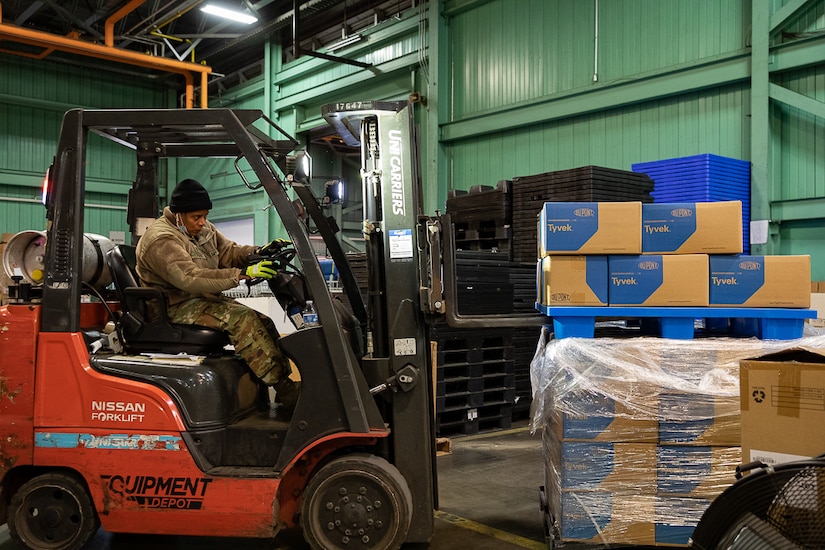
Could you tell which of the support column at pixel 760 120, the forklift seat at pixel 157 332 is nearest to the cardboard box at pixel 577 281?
the forklift seat at pixel 157 332

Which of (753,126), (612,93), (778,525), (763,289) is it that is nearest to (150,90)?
(612,93)

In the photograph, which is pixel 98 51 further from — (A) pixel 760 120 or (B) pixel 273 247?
(B) pixel 273 247

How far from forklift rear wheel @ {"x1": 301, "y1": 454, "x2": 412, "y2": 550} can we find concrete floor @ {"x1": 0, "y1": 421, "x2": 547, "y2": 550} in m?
0.54

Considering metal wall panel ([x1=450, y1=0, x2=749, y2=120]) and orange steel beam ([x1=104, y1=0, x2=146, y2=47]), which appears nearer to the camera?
metal wall panel ([x1=450, y1=0, x2=749, y2=120])


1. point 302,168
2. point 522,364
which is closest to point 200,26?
point 522,364

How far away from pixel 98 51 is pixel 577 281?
13445 millimetres

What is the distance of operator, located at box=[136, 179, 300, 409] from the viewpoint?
3574 mm

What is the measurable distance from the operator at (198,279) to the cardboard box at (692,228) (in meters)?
2.01

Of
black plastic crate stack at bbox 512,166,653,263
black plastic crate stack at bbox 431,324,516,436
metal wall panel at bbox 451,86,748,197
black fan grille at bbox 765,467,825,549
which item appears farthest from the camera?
metal wall panel at bbox 451,86,748,197

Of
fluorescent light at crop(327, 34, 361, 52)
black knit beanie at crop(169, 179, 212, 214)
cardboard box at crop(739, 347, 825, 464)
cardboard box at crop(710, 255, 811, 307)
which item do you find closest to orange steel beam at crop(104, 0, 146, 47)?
fluorescent light at crop(327, 34, 361, 52)

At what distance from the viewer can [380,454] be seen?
12.1ft

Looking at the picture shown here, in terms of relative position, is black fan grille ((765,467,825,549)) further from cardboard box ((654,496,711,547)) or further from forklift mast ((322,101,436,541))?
forklift mast ((322,101,436,541))

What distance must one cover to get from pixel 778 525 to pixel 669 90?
7.89 meters

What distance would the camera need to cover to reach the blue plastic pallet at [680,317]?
3.55 metres
